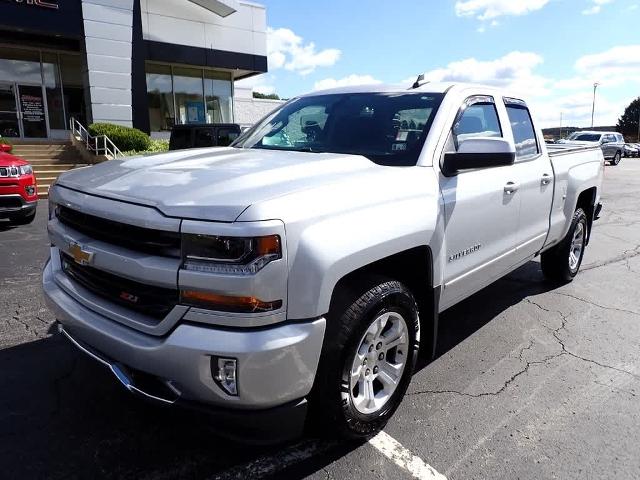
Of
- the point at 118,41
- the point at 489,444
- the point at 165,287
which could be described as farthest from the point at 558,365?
the point at 118,41

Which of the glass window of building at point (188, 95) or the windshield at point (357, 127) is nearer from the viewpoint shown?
the windshield at point (357, 127)

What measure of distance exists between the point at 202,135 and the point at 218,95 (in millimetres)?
11134

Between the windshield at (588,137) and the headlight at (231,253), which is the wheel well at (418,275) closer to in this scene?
the headlight at (231,253)

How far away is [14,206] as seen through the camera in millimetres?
7773

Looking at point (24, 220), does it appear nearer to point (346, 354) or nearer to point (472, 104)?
point (472, 104)

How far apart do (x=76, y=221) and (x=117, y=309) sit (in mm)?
616

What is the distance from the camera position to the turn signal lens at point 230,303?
1.98m

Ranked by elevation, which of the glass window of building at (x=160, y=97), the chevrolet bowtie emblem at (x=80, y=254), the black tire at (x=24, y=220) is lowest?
the black tire at (x=24, y=220)

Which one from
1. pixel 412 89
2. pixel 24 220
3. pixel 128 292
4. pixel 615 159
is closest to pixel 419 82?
pixel 412 89

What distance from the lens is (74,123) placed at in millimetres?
19109

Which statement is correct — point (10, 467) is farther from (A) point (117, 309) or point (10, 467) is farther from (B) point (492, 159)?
(B) point (492, 159)

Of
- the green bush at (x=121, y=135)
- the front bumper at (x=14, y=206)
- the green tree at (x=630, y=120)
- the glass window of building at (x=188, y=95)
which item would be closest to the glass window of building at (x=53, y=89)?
the green bush at (x=121, y=135)

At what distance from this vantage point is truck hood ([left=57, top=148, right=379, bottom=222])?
2.08 metres

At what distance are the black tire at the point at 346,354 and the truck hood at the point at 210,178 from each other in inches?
23.5
